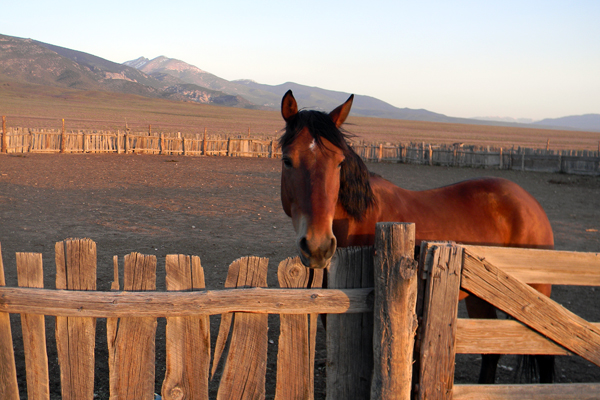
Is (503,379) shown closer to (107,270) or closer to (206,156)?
(107,270)

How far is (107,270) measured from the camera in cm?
595

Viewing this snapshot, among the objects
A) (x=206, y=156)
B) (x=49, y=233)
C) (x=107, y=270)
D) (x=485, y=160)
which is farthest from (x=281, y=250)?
(x=485, y=160)

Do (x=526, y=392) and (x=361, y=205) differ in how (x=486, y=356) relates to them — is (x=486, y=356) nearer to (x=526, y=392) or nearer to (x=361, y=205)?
(x=526, y=392)

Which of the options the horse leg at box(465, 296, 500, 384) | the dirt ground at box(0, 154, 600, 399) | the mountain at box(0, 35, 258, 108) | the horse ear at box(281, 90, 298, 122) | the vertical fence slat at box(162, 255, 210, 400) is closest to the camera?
the vertical fence slat at box(162, 255, 210, 400)

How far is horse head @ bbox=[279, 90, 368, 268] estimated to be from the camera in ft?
6.88

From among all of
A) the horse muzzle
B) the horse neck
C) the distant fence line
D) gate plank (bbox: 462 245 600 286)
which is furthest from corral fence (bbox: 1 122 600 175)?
the horse muzzle

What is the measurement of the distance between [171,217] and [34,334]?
723 cm

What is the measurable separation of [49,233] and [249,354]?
671cm

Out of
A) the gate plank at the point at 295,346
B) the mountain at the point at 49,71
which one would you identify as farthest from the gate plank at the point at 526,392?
the mountain at the point at 49,71

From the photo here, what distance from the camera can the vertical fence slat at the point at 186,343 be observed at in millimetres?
2178

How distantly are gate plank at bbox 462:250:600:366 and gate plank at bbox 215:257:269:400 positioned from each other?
999 mm

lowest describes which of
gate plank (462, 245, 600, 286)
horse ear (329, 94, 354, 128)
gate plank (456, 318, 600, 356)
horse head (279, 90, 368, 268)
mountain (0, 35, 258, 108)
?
gate plank (456, 318, 600, 356)

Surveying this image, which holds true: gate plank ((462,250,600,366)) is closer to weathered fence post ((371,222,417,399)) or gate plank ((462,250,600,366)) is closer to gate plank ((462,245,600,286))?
gate plank ((462,245,600,286))

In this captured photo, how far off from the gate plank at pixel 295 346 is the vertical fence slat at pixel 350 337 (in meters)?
0.10
